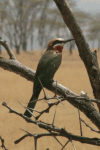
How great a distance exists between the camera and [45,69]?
695 millimetres

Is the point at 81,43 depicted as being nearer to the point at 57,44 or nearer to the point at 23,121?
the point at 57,44

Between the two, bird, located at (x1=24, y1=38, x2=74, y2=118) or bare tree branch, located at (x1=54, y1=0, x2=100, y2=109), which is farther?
bird, located at (x1=24, y1=38, x2=74, y2=118)

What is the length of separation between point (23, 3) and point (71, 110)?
4.81 m

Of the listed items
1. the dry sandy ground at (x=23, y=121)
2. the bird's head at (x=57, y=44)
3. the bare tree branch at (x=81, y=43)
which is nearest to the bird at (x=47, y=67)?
the bird's head at (x=57, y=44)

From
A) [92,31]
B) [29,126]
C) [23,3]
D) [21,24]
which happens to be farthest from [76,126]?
[92,31]

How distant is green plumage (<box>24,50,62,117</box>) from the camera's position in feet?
2.06

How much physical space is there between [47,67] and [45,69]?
0.06 ft

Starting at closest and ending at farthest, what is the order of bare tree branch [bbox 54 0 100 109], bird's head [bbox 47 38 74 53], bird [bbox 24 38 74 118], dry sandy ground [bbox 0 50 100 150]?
bare tree branch [bbox 54 0 100 109], bird [bbox 24 38 74 118], bird's head [bbox 47 38 74 53], dry sandy ground [bbox 0 50 100 150]

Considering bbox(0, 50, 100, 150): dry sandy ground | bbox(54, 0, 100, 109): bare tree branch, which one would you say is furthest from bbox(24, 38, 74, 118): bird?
bbox(0, 50, 100, 150): dry sandy ground

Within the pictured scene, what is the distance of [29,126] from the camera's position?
66.7 inches

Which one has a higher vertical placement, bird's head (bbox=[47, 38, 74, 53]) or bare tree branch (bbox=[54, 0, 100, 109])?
bird's head (bbox=[47, 38, 74, 53])

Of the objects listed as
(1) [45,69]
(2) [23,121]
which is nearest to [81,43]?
(1) [45,69]

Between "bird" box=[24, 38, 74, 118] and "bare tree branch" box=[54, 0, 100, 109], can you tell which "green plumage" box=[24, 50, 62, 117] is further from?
"bare tree branch" box=[54, 0, 100, 109]

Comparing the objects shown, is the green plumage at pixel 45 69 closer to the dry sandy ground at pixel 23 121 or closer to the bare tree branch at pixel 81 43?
the bare tree branch at pixel 81 43
